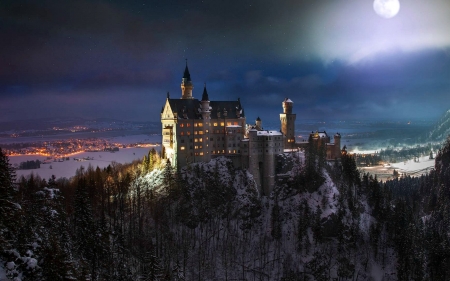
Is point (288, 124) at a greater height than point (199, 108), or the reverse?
point (199, 108)

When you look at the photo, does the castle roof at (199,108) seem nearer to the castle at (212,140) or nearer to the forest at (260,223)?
the castle at (212,140)

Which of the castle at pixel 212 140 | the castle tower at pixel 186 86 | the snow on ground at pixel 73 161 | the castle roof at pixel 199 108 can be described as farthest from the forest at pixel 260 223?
the castle tower at pixel 186 86

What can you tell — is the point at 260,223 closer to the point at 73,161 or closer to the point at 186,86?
the point at 186,86

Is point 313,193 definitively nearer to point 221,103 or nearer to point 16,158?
point 221,103

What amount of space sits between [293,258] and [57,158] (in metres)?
107

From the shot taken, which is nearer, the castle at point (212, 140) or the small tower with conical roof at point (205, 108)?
the castle at point (212, 140)

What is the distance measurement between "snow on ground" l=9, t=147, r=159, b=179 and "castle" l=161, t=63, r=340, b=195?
39.6 meters

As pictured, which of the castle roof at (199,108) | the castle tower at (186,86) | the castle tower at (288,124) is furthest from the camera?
the castle tower at (186,86)

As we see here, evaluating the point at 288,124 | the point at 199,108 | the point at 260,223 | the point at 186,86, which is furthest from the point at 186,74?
the point at 260,223

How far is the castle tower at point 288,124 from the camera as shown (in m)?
116

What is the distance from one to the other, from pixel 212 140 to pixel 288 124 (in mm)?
27083

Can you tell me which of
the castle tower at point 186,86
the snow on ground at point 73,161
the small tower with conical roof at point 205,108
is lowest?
the snow on ground at point 73,161

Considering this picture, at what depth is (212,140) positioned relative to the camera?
353 feet

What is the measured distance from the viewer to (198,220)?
92.1 meters
